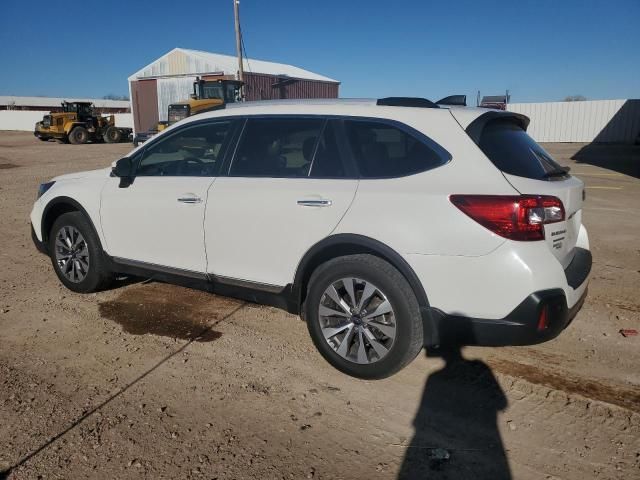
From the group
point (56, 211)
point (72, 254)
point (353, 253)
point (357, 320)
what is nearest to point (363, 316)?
point (357, 320)

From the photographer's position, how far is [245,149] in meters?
3.99

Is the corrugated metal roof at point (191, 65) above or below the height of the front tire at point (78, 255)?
above

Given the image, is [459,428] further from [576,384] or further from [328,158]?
[328,158]

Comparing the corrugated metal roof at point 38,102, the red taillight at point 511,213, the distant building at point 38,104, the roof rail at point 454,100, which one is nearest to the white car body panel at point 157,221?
the roof rail at point 454,100

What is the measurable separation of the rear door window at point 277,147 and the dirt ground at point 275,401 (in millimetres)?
1323

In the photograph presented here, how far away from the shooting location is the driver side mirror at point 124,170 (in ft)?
14.6

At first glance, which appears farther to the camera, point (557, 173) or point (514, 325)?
point (557, 173)

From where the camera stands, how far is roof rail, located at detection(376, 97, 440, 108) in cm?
347

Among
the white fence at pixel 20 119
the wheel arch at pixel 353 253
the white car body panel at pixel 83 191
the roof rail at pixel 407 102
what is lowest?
the wheel arch at pixel 353 253

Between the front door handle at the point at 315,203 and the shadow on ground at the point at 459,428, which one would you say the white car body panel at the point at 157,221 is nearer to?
the front door handle at the point at 315,203

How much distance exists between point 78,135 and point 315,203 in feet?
103

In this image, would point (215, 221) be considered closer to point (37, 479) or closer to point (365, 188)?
point (365, 188)

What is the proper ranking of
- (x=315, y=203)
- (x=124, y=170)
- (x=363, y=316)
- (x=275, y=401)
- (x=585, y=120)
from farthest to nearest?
1. (x=585, y=120)
2. (x=124, y=170)
3. (x=315, y=203)
4. (x=363, y=316)
5. (x=275, y=401)

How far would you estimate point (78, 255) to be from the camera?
5.02 m
